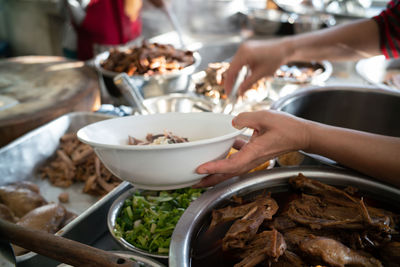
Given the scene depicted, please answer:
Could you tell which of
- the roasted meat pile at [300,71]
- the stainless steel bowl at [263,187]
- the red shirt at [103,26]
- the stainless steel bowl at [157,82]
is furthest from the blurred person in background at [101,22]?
the stainless steel bowl at [263,187]

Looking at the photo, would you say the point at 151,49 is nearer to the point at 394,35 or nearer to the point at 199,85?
the point at 199,85

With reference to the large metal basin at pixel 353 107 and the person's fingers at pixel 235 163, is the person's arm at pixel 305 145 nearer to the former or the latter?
the person's fingers at pixel 235 163

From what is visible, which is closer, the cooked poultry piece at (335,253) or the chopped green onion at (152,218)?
the cooked poultry piece at (335,253)

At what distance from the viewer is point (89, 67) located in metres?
3.32

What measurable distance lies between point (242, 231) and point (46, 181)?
1.52 metres

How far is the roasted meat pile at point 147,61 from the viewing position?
8.01ft

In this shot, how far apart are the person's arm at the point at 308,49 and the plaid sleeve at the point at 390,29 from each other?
0.03 metres

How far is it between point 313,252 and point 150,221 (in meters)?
0.67

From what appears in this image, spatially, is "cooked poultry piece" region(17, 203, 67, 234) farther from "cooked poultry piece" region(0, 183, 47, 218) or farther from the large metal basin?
the large metal basin

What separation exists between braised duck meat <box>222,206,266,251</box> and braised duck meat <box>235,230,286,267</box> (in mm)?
25

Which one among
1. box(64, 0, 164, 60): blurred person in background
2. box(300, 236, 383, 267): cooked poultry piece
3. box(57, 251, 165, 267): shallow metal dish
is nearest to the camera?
box(300, 236, 383, 267): cooked poultry piece

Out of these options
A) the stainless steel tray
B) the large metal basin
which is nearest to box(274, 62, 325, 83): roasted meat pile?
the large metal basin

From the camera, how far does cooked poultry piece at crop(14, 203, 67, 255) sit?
1.47 m

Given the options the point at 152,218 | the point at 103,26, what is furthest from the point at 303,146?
the point at 103,26
